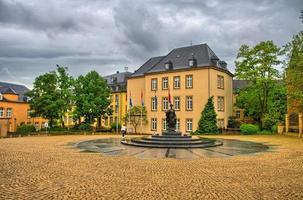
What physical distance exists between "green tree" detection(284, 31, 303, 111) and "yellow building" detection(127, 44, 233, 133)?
10.8 metres

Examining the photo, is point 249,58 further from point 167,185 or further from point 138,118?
point 167,185

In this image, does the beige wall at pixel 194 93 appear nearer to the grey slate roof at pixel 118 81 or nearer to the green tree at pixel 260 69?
the green tree at pixel 260 69

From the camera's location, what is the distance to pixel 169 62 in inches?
1828

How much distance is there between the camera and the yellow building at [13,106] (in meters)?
58.9

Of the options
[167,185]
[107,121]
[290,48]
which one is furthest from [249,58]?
[167,185]

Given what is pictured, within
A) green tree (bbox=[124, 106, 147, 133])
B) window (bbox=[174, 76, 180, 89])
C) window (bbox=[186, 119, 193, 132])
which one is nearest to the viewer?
window (bbox=[186, 119, 193, 132])

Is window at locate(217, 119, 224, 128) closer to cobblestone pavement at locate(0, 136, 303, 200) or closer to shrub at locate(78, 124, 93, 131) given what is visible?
shrub at locate(78, 124, 93, 131)

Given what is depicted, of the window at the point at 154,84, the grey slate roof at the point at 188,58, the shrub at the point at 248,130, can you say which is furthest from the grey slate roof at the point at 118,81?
the shrub at the point at 248,130

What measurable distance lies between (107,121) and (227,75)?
29.0 metres

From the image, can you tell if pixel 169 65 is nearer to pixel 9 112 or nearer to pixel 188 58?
pixel 188 58

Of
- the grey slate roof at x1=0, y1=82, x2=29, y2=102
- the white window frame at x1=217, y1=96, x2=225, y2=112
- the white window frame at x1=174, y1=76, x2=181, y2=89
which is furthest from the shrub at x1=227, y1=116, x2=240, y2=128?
the grey slate roof at x1=0, y1=82, x2=29, y2=102

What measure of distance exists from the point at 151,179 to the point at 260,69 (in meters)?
36.8

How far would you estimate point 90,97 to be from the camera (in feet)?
164

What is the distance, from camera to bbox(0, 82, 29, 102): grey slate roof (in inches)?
2409
